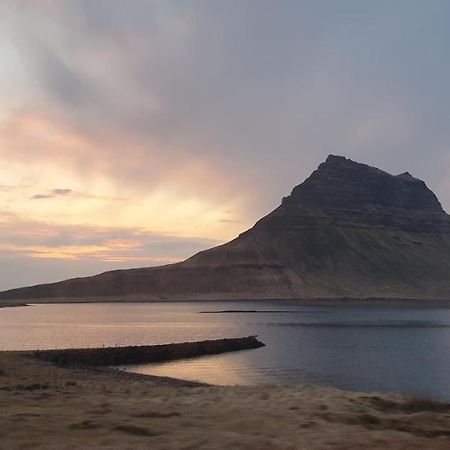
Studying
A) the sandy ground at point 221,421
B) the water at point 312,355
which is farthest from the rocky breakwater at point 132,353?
the sandy ground at point 221,421

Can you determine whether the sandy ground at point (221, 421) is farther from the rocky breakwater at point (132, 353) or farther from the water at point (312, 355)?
the rocky breakwater at point (132, 353)

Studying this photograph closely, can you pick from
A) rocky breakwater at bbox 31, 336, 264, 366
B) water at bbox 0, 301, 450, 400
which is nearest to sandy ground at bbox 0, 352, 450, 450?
water at bbox 0, 301, 450, 400

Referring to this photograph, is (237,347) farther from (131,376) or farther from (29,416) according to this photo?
(29,416)

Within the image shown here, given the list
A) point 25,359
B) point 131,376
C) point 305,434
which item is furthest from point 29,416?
point 25,359

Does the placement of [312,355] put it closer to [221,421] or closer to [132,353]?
[132,353]

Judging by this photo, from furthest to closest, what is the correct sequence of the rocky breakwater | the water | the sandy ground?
1. the rocky breakwater
2. the water
3. the sandy ground

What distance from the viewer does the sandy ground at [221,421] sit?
1191cm

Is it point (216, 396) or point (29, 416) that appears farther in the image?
point (216, 396)

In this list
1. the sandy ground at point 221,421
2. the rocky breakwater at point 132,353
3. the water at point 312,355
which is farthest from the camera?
the rocky breakwater at point 132,353

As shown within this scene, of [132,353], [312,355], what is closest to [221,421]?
[132,353]

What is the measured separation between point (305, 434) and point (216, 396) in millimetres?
7070

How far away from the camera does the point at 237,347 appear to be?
231ft

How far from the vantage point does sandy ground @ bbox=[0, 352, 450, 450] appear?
11906 millimetres

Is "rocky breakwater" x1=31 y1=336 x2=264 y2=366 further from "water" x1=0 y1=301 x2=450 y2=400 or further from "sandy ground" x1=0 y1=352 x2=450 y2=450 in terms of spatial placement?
"sandy ground" x1=0 y1=352 x2=450 y2=450
